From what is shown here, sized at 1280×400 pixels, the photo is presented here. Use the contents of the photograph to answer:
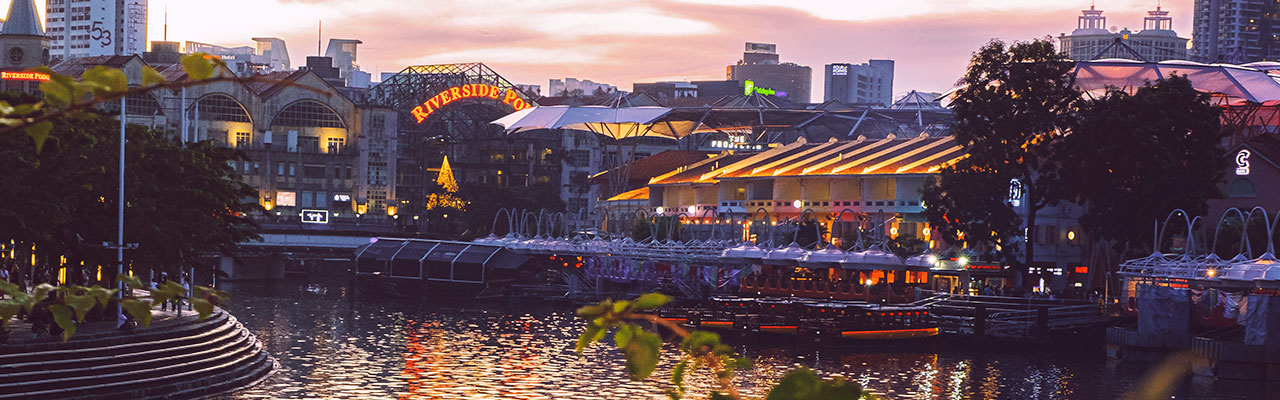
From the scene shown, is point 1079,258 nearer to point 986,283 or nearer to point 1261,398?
point 986,283

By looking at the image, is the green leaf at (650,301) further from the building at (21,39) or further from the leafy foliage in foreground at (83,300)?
the building at (21,39)

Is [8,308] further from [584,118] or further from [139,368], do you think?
[584,118]

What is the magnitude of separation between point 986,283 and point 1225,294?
2050 centimetres

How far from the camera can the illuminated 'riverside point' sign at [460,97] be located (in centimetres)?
16825

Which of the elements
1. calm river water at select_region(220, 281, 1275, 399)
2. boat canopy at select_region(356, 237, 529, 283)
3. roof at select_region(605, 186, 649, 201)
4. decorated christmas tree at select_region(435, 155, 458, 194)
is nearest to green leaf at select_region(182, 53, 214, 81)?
calm river water at select_region(220, 281, 1275, 399)

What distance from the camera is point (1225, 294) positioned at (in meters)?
70.4

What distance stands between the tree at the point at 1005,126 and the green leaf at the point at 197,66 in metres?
74.9

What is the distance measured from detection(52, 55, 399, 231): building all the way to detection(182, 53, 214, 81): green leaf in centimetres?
14925

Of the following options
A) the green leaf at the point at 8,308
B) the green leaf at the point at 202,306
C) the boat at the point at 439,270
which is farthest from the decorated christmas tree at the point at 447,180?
the green leaf at the point at 202,306

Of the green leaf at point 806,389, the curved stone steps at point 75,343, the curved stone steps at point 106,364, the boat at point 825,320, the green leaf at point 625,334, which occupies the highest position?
the green leaf at point 625,334

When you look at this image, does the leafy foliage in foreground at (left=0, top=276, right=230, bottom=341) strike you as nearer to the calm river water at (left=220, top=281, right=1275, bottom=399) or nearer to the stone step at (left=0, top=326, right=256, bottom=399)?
the stone step at (left=0, top=326, right=256, bottom=399)

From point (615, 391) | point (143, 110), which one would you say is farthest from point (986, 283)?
point (143, 110)

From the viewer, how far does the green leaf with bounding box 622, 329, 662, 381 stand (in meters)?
5.89

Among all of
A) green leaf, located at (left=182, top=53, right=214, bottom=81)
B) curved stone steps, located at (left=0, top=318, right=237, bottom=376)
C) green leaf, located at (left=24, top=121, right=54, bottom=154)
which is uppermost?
green leaf, located at (left=182, top=53, right=214, bottom=81)
